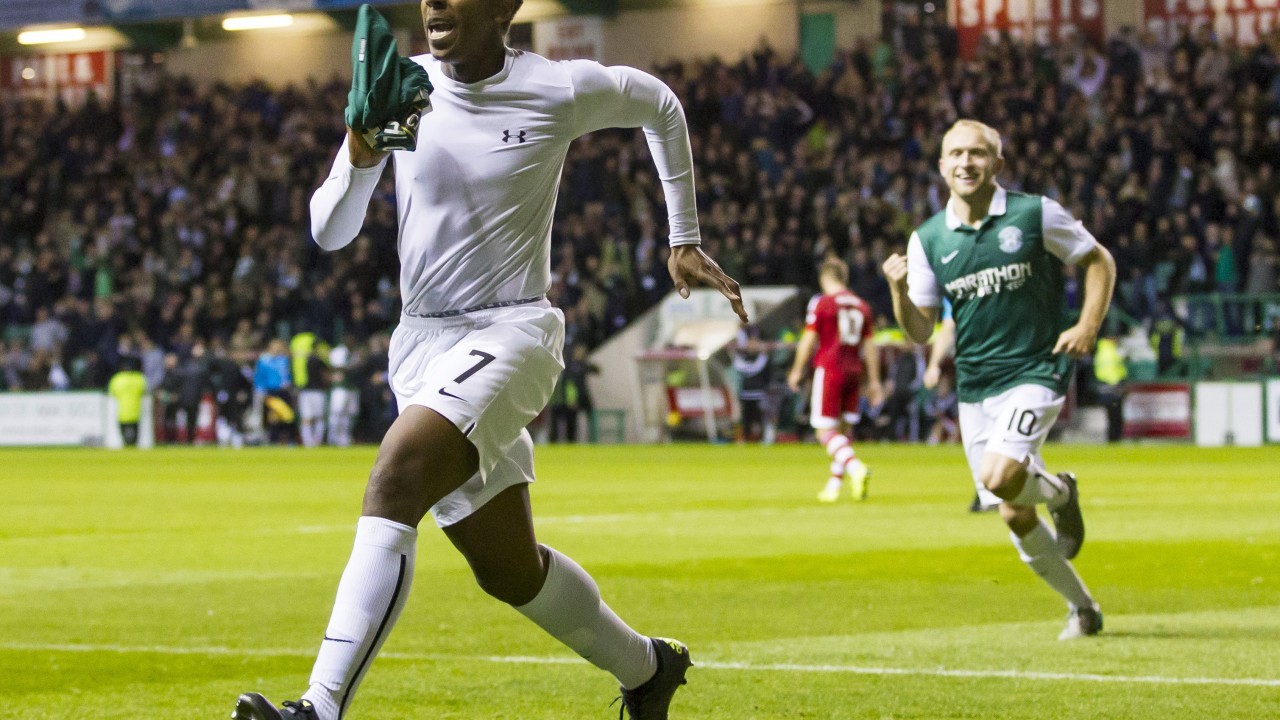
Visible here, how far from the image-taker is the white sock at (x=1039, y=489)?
828 centimetres

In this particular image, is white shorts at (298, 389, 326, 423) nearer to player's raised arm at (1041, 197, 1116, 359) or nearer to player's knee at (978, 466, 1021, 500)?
player's raised arm at (1041, 197, 1116, 359)

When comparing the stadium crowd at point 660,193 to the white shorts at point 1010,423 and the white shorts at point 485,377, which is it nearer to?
the white shorts at point 1010,423

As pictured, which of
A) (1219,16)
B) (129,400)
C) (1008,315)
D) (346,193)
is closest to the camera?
(346,193)

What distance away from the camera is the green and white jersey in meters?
8.57

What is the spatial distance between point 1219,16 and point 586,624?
3219 centimetres

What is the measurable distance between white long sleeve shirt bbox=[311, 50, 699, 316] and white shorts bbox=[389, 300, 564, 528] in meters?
0.06

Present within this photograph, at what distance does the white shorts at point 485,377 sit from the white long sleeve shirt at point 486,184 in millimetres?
61

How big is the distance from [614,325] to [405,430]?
96.3 feet

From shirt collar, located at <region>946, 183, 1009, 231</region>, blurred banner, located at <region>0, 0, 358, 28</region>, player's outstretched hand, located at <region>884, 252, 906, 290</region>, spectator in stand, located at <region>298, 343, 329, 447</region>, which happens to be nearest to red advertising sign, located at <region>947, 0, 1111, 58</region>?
blurred banner, located at <region>0, 0, 358, 28</region>

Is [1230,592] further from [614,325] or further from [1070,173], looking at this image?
[614,325]

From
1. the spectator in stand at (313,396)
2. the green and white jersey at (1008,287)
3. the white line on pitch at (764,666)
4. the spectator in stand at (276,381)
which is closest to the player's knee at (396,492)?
the white line on pitch at (764,666)

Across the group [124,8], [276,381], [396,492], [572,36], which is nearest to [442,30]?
[396,492]

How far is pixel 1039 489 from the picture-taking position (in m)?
8.34

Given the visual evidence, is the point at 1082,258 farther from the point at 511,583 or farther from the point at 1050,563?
the point at 511,583
